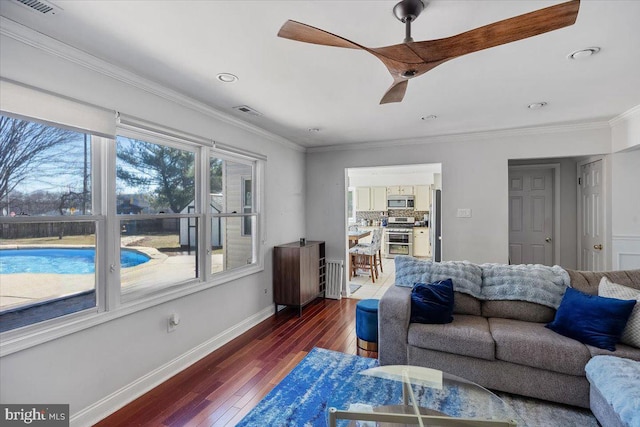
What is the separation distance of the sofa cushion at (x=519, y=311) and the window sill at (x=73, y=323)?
2.73 meters

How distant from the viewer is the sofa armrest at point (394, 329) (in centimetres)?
248

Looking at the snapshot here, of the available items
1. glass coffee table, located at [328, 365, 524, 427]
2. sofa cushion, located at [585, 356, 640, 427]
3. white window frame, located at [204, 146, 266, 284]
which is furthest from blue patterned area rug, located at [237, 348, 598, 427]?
white window frame, located at [204, 146, 266, 284]

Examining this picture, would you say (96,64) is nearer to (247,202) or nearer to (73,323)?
(73,323)

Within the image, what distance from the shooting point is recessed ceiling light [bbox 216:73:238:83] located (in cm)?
228

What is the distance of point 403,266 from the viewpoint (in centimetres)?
304

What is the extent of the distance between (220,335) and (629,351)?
3.34 m

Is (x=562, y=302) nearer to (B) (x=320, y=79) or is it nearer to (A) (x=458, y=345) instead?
(A) (x=458, y=345)

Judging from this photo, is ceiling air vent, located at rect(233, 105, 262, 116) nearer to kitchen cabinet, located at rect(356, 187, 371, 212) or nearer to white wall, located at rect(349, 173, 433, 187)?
white wall, located at rect(349, 173, 433, 187)

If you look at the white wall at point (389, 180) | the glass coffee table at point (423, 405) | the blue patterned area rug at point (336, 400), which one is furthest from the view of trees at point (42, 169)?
the white wall at point (389, 180)

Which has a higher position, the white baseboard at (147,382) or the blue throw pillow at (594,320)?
the blue throw pillow at (594,320)

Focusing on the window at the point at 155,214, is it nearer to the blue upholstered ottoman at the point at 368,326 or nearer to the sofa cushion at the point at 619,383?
the blue upholstered ottoman at the point at 368,326

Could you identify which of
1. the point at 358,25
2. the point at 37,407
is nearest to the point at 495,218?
the point at 358,25

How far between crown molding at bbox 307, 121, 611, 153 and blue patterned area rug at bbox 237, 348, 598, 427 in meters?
3.12

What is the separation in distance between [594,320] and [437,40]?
223 centimetres
